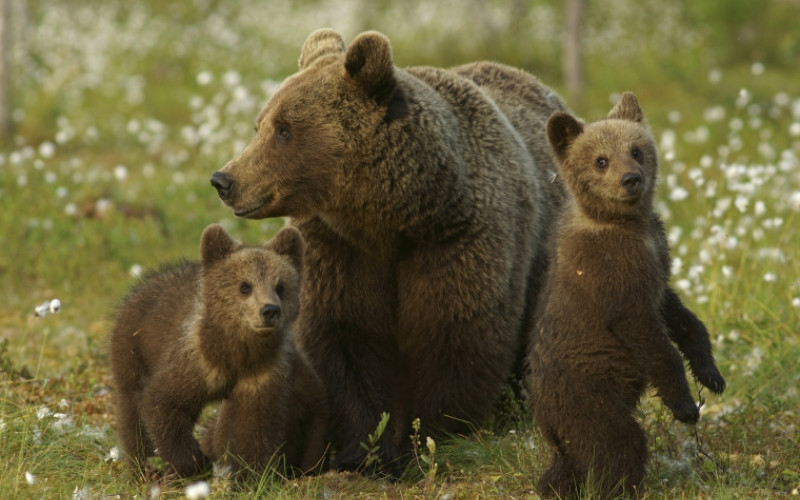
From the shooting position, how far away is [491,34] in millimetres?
18188

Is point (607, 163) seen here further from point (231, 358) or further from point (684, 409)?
point (231, 358)

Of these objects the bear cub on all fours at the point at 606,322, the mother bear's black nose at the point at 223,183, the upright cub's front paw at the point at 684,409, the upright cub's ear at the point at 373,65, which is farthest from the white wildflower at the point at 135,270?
the upright cub's front paw at the point at 684,409

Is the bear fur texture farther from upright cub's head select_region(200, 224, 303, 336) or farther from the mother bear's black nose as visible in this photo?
upright cub's head select_region(200, 224, 303, 336)

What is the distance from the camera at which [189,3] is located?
76.0ft

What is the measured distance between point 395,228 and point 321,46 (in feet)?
4.05

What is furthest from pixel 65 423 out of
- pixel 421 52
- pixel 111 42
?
pixel 111 42

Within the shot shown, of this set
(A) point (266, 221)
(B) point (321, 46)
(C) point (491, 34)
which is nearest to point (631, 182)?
(B) point (321, 46)

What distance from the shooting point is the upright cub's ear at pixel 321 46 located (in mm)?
6105

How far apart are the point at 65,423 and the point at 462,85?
2.73 metres

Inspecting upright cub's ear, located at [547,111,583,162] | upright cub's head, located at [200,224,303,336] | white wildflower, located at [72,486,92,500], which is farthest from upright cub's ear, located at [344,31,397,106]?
white wildflower, located at [72,486,92,500]

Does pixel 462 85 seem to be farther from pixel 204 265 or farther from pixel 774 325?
pixel 774 325

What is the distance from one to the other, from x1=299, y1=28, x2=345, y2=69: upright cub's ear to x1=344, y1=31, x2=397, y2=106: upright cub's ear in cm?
67

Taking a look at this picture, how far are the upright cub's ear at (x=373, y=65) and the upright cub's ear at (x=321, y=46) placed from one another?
2.19 feet

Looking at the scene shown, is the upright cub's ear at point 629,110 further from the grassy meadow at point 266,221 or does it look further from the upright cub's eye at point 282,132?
the upright cub's eye at point 282,132
